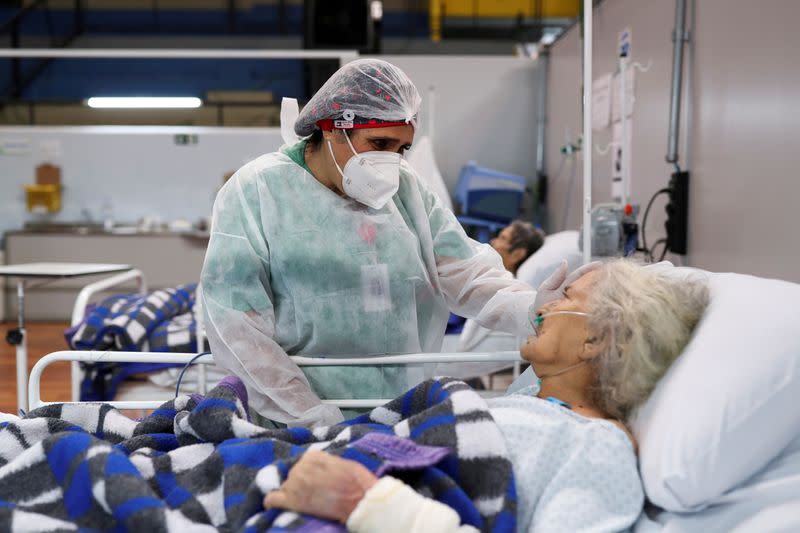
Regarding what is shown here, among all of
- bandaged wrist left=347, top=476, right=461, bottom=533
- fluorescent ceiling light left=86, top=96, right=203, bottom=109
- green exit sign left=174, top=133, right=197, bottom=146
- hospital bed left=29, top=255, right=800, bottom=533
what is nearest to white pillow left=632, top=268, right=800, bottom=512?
hospital bed left=29, top=255, right=800, bottom=533

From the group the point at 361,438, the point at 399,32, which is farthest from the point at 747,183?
the point at 399,32

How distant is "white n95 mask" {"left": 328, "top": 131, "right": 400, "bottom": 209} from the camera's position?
151cm

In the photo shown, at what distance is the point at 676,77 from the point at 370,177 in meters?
1.49

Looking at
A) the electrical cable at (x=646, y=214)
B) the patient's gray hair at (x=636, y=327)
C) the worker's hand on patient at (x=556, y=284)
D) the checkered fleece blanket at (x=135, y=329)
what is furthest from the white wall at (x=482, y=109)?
the patient's gray hair at (x=636, y=327)

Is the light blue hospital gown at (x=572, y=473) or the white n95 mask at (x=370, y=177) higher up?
the white n95 mask at (x=370, y=177)

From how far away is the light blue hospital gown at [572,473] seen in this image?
1021 millimetres

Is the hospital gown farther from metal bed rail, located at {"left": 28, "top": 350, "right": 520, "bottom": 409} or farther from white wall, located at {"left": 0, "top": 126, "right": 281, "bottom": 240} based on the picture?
white wall, located at {"left": 0, "top": 126, "right": 281, "bottom": 240}

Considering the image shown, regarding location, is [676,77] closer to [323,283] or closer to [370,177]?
[370,177]

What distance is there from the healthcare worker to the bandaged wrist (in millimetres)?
513

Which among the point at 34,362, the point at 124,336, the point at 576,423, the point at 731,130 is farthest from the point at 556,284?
the point at 34,362

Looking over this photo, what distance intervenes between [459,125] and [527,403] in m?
3.92

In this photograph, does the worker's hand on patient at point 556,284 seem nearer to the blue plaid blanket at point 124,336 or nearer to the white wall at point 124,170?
the blue plaid blanket at point 124,336

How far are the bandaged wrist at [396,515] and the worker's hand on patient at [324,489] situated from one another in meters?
0.02

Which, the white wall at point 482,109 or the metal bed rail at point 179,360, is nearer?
the metal bed rail at point 179,360
